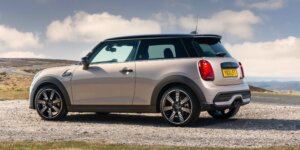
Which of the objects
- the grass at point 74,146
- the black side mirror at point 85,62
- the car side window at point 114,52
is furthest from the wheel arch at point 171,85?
the grass at point 74,146

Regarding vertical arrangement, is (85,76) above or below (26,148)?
above

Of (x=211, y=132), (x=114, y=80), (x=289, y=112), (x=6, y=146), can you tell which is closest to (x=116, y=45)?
(x=114, y=80)

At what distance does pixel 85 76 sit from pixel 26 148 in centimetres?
362

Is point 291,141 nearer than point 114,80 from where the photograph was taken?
Yes

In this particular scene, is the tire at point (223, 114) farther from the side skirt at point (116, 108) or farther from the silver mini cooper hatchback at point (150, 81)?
the side skirt at point (116, 108)

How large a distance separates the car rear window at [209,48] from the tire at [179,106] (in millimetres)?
801

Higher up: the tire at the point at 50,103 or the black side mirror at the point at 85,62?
the black side mirror at the point at 85,62

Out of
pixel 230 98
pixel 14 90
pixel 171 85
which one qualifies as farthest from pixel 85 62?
pixel 14 90

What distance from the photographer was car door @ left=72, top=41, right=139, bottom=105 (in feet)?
32.7

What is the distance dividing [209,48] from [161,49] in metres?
0.92

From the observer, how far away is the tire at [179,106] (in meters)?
9.23

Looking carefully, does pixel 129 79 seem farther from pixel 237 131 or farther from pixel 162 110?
pixel 237 131

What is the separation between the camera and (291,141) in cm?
773

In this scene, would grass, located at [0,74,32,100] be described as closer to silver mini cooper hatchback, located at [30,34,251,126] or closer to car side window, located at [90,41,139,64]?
silver mini cooper hatchback, located at [30,34,251,126]
